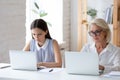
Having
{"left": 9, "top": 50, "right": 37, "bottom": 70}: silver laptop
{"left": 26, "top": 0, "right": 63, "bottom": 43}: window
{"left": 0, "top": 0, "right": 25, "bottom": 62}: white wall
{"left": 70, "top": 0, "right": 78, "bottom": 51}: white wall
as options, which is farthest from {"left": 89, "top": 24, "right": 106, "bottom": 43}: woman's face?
{"left": 70, "top": 0, "right": 78, "bottom": 51}: white wall

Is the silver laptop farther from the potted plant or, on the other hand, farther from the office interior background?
the potted plant

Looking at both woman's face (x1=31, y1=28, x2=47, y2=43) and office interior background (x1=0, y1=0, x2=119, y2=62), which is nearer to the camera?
woman's face (x1=31, y1=28, x2=47, y2=43)

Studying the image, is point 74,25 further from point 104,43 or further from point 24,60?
point 24,60

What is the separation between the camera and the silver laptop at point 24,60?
8.18 ft

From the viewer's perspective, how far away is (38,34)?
3014 millimetres

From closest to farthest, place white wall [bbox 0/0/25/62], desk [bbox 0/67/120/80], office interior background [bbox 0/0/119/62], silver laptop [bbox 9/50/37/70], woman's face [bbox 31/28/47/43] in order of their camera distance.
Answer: desk [bbox 0/67/120/80]
silver laptop [bbox 9/50/37/70]
woman's face [bbox 31/28/47/43]
white wall [bbox 0/0/25/62]
office interior background [bbox 0/0/119/62]

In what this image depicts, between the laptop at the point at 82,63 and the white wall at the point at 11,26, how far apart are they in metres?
1.55

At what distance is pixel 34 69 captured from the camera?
254cm

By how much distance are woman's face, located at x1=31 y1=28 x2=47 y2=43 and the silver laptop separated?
0.51 metres

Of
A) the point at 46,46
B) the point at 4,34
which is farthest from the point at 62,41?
the point at 46,46

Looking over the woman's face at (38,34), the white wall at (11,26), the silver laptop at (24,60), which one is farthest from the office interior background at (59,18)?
the silver laptop at (24,60)

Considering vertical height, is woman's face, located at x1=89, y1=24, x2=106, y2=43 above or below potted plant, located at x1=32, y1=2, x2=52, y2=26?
below

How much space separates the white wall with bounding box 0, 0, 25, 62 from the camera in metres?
3.66

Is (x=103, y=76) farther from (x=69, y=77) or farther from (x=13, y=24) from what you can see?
(x=13, y=24)
